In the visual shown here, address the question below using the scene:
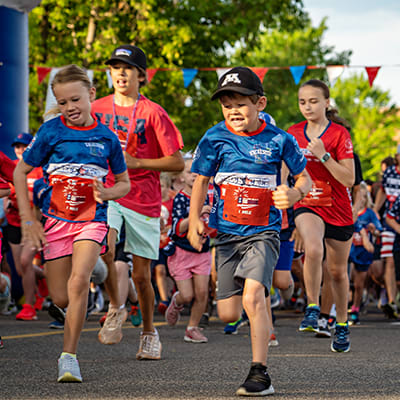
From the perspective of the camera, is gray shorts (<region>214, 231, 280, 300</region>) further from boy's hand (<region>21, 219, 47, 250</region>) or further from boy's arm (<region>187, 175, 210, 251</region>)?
boy's hand (<region>21, 219, 47, 250</region>)

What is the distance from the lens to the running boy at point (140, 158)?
6699 millimetres

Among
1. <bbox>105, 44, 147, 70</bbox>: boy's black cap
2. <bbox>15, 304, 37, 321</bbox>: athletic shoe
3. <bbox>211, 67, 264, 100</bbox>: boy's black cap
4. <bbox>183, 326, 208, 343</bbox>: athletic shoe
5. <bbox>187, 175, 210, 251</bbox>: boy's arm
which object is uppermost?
<bbox>105, 44, 147, 70</bbox>: boy's black cap

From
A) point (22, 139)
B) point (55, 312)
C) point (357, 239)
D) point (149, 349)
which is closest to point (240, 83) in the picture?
point (149, 349)

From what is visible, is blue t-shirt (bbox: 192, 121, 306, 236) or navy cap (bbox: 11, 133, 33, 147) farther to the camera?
navy cap (bbox: 11, 133, 33, 147)

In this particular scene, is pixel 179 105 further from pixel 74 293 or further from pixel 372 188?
pixel 74 293

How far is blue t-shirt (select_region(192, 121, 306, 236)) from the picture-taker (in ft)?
17.6

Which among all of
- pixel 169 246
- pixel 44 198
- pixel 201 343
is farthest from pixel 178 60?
pixel 44 198

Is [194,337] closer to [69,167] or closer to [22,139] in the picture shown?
[69,167]

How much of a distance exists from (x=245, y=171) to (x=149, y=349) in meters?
1.91

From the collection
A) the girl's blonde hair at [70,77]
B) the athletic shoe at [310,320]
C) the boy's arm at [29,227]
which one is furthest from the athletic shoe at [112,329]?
the athletic shoe at [310,320]

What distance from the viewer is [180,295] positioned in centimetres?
941

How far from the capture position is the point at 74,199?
222 inches

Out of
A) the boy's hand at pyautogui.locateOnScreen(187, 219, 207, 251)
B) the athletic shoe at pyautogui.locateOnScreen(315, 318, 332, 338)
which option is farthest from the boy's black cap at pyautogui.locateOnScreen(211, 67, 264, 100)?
the athletic shoe at pyautogui.locateOnScreen(315, 318, 332, 338)

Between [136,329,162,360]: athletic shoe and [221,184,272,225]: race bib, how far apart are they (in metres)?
1.68
